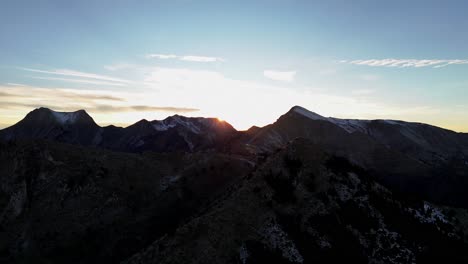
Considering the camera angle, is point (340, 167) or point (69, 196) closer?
point (340, 167)

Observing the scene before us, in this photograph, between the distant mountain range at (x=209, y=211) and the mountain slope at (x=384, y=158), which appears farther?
the mountain slope at (x=384, y=158)

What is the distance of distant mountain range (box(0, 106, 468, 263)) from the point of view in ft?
149

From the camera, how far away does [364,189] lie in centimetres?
5584

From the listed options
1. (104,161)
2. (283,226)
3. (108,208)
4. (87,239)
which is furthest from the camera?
(104,161)

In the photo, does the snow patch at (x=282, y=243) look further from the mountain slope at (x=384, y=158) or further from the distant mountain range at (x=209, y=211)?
the mountain slope at (x=384, y=158)

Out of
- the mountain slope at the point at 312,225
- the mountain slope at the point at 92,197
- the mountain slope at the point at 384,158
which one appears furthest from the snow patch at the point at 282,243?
the mountain slope at the point at 384,158

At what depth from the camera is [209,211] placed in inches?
1996

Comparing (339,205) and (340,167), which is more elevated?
(340,167)

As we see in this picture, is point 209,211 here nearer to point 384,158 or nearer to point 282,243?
point 282,243

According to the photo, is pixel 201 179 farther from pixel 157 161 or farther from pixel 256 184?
pixel 256 184

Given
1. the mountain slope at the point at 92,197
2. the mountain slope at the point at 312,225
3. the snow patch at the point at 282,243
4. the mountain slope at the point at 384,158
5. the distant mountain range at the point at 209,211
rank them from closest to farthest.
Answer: the mountain slope at the point at 312,225 → the snow patch at the point at 282,243 → the distant mountain range at the point at 209,211 → the mountain slope at the point at 92,197 → the mountain slope at the point at 384,158

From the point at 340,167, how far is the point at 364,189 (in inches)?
186

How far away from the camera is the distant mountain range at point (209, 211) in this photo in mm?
45562

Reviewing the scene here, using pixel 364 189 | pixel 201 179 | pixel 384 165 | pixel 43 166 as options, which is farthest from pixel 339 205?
pixel 384 165
